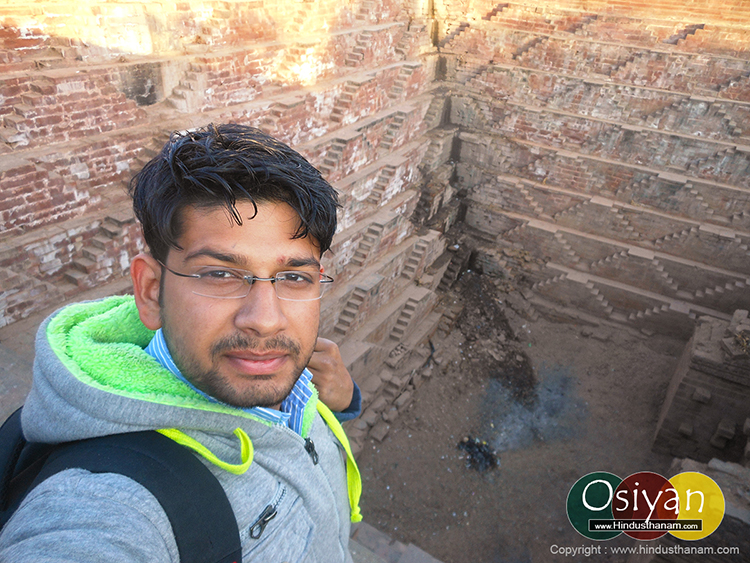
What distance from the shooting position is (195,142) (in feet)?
4.08

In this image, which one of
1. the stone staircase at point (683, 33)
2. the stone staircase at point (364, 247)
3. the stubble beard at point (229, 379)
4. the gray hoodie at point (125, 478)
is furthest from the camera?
the stone staircase at point (683, 33)

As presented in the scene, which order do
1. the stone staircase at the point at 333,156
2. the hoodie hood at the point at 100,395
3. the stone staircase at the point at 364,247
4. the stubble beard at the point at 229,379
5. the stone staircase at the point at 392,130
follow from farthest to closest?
the stone staircase at the point at 392,130 → the stone staircase at the point at 364,247 → the stone staircase at the point at 333,156 → the stubble beard at the point at 229,379 → the hoodie hood at the point at 100,395

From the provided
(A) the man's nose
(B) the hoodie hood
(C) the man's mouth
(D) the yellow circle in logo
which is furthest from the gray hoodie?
(D) the yellow circle in logo

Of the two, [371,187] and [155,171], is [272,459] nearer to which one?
[155,171]

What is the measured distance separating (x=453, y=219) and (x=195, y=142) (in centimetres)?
1057

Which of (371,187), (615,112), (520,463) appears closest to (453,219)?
(371,187)

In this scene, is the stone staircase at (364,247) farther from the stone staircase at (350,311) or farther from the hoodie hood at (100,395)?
the hoodie hood at (100,395)

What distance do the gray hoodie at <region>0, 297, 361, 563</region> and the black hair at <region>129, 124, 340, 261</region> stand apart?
0.29 metres

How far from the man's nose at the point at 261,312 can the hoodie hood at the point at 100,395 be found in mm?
205

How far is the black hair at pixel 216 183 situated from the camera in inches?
46.2

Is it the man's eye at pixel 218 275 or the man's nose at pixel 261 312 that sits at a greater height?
the man's eye at pixel 218 275

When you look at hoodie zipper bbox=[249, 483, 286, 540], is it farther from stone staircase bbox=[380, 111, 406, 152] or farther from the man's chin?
stone staircase bbox=[380, 111, 406, 152]

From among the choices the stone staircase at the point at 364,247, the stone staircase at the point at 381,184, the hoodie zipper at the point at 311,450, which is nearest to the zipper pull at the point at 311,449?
the hoodie zipper at the point at 311,450

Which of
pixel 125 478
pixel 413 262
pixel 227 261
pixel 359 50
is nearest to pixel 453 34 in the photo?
pixel 359 50
